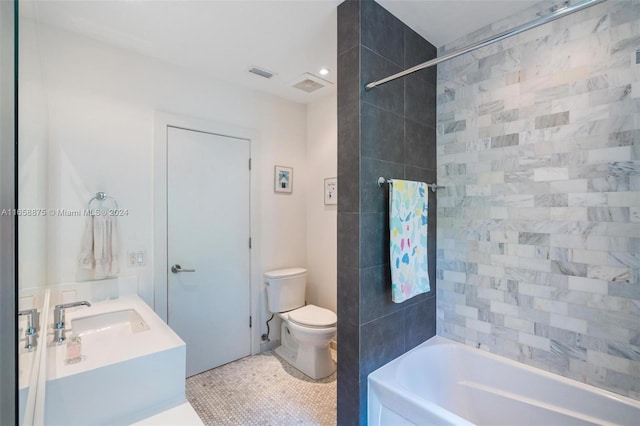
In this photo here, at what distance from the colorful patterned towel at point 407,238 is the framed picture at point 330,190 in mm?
1095

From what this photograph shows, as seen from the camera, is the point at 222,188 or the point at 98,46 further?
the point at 222,188

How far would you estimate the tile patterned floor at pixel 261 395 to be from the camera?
6.25 ft

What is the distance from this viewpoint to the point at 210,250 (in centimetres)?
246

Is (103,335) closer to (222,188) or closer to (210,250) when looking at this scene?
(210,250)

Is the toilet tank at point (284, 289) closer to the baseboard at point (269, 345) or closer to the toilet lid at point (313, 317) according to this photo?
the toilet lid at point (313, 317)

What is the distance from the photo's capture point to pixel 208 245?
8.05ft

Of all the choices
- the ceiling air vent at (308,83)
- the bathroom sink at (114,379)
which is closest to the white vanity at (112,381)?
the bathroom sink at (114,379)

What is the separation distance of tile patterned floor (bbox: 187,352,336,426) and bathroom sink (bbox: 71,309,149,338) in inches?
29.4

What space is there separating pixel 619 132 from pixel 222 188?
8.38ft

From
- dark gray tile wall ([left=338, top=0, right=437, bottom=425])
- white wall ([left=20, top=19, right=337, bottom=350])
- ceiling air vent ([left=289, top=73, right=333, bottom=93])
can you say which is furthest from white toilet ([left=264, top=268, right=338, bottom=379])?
ceiling air vent ([left=289, top=73, right=333, bottom=93])

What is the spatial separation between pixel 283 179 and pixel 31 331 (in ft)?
7.30

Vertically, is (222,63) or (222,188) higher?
(222,63)

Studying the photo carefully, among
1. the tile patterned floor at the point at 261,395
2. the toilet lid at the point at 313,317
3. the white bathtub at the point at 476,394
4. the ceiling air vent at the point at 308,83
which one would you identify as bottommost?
the tile patterned floor at the point at 261,395

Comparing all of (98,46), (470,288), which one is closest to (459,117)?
(470,288)
